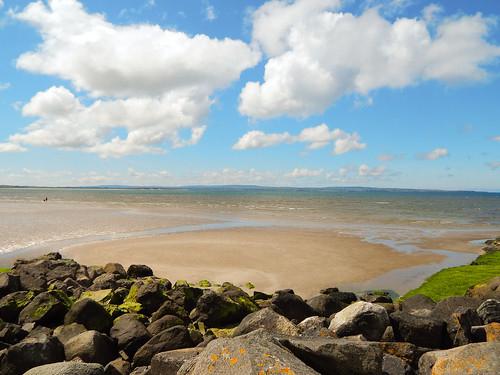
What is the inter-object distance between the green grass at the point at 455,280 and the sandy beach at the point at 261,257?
11.8 feet

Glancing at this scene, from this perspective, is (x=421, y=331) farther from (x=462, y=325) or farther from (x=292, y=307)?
(x=292, y=307)

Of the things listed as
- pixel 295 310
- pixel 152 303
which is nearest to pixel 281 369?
pixel 295 310

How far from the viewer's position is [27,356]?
9.23 m

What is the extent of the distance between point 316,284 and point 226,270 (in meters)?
6.13

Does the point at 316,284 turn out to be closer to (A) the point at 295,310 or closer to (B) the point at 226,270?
(B) the point at 226,270

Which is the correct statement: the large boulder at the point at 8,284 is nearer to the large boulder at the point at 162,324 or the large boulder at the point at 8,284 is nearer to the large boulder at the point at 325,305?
the large boulder at the point at 162,324

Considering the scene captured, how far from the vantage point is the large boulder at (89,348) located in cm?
967

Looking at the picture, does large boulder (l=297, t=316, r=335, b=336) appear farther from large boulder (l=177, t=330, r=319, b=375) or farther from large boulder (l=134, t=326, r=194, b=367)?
large boulder (l=177, t=330, r=319, b=375)

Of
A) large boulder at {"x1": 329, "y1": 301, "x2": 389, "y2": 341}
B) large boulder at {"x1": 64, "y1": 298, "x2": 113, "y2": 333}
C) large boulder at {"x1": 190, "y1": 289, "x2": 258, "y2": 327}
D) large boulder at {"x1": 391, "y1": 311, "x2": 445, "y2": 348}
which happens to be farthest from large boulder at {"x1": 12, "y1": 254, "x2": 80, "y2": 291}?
large boulder at {"x1": 391, "y1": 311, "x2": 445, "y2": 348}

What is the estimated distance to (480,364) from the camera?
19.4 feet

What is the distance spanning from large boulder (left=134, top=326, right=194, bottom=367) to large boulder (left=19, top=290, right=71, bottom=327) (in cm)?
457

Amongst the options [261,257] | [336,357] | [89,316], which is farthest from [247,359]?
[261,257]

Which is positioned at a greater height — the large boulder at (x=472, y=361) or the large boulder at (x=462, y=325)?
the large boulder at (x=472, y=361)

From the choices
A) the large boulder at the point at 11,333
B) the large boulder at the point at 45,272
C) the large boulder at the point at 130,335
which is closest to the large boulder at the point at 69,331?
the large boulder at the point at 130,335
